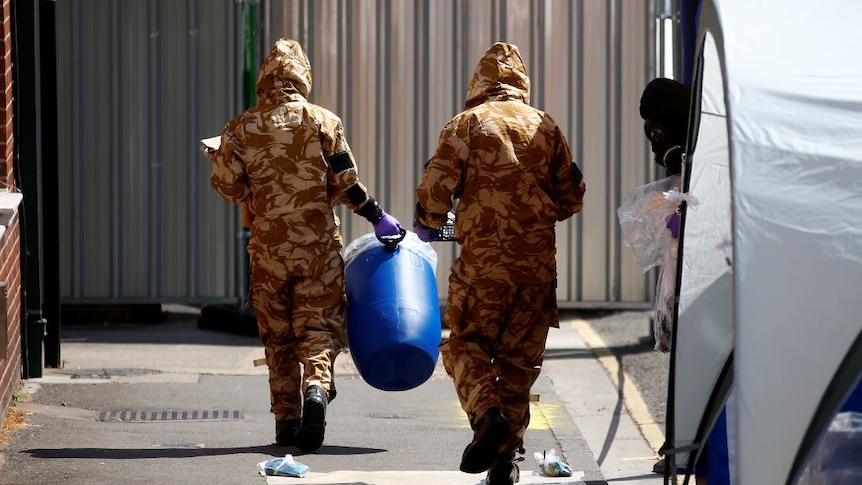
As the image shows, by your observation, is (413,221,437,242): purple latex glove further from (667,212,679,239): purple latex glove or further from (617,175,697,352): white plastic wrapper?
(667,212,679,239): purple latex glove

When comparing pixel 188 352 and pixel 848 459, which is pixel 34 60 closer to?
pixel 188 352

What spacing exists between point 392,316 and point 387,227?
1.76 ft

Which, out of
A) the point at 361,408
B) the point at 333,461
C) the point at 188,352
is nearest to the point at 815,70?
the point at 333,461

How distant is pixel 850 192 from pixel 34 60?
5.41 meters

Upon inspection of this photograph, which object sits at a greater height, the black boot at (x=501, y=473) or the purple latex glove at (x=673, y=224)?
the purple latex glove at (x=673, y=224)

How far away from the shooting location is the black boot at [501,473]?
231 inches

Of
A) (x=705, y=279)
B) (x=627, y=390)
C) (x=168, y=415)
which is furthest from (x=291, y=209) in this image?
(x=627, y=390)

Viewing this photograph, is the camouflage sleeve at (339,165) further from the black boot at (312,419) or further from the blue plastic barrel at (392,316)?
the black boot at (312,419)

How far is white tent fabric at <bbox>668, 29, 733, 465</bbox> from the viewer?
493 centimetres

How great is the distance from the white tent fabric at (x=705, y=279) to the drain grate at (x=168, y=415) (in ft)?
10.5

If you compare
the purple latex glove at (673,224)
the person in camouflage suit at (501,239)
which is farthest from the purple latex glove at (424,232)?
the purple latex glove at (673,224)

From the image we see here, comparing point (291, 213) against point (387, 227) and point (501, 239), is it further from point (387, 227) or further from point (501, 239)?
point (501, 239)

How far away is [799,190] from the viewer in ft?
12.6

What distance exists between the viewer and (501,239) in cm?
588
